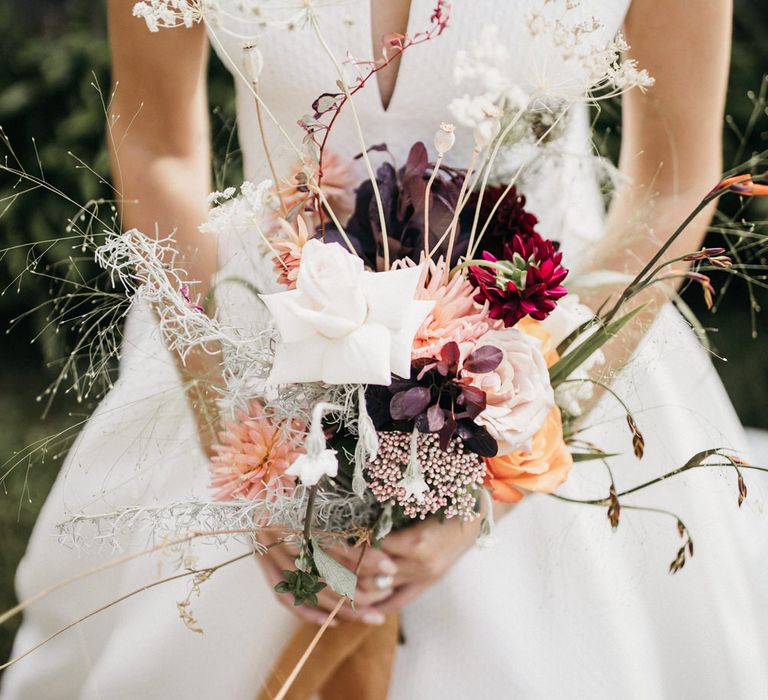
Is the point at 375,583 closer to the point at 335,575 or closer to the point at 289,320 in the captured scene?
the point at 335,575

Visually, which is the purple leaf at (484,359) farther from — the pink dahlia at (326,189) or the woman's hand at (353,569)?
the woman's hand at (353,569)

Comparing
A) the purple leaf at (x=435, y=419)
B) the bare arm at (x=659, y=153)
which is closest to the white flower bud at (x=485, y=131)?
the purple leaf at (x=435, y=419)

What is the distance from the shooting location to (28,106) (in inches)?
103

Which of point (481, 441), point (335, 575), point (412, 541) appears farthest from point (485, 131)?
point (412, 541)

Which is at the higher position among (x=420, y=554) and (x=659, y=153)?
(x=659, y=153)

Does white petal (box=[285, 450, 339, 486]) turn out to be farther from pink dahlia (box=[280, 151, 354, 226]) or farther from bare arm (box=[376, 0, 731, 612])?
bare arm (box=[376, 0, 731, 612])

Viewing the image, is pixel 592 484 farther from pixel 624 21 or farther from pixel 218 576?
pixel 624 21

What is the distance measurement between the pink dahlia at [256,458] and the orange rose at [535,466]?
162 mm

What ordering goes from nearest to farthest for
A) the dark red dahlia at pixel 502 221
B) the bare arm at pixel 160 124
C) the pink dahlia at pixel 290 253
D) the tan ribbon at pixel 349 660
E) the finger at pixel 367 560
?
1. the pink dahlia at pixel 290 253
2. the dark red dahlia at pixel 502 221
3. the finger at pixel 367 560
4. the tan ribbon at pixel 349 660
5. the bare arm at pixel 160 124

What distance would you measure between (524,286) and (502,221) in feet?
0.52

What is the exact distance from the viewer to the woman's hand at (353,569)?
31.4 inches

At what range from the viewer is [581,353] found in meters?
0.65

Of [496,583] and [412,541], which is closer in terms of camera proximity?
[412,541]

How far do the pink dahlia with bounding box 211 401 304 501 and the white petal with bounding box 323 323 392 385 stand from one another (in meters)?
0.12
